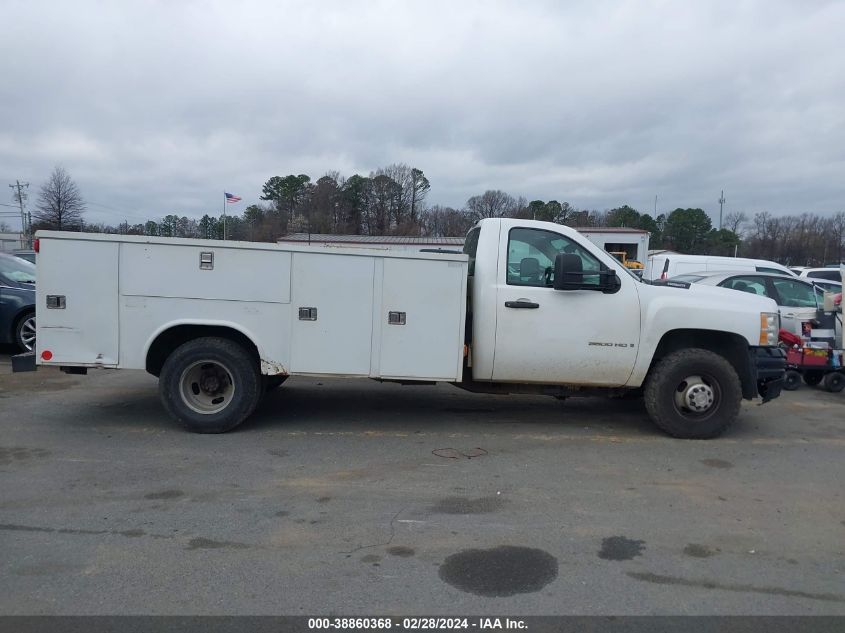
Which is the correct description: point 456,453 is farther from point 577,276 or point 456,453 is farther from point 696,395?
point 696,395

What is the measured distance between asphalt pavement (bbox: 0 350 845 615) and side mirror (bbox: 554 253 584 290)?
159 centimetres

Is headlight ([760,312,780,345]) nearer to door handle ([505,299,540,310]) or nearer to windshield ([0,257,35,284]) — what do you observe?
door handle ([505,299,540,310])

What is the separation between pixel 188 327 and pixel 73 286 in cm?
112

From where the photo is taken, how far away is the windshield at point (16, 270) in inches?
415

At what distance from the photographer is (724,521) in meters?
4.59

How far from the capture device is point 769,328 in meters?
6.55

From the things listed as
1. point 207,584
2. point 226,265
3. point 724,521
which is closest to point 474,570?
point 207,584

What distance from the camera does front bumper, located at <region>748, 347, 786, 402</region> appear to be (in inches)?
261

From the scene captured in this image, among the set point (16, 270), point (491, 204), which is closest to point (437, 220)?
point (491, 204)

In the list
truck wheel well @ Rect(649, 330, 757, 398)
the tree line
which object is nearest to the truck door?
truck wheel well @ Rect(649, 330, 757, 398)

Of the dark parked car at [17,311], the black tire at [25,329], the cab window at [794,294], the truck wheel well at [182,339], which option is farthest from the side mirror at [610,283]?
the black tire at [25,329]

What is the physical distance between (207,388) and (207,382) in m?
0.06

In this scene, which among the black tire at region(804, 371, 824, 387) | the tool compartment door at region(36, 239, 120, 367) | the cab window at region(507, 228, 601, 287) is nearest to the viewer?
the tool compartment door at region(36, 239, 120, 367)

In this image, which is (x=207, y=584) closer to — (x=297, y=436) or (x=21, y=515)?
(x=21, y=515)
